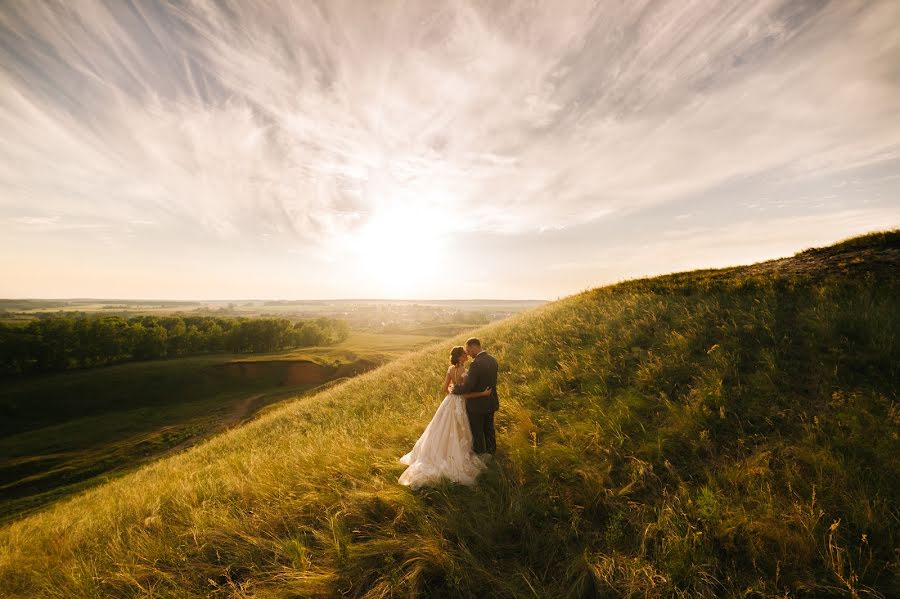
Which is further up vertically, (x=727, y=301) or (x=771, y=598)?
(x=727, y=301)

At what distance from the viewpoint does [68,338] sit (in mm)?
Answer: 69812

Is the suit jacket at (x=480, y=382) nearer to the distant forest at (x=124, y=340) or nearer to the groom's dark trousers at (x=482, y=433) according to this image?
the groom's dark trousers at (x=482, y=433)

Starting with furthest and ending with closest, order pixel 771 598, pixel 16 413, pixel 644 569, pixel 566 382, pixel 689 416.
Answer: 1. pixel 16 413
2. pixel 566 382
3. pixel 689 416
4. pixel 644 569
5. pixel 771 598

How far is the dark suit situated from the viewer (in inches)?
243

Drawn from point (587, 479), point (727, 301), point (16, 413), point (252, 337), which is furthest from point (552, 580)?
point (252, 337)

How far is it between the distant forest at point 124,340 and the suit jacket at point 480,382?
3839 inches

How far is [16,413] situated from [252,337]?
44483mm

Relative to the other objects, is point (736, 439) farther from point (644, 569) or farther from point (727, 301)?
point (727, 301)

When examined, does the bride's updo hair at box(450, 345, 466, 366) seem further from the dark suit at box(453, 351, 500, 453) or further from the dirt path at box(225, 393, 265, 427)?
the dirt path at box(225, 393, 265, 427)

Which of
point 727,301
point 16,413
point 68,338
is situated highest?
point 727,301

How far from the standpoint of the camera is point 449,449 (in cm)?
596

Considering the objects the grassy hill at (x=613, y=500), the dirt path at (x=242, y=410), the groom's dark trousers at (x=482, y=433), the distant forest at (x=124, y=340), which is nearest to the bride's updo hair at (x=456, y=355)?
the groom's dark trousers at (x=482, y=433)

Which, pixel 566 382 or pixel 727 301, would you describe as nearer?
pixel 566 382

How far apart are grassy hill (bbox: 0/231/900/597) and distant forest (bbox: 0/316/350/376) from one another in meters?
91.4
